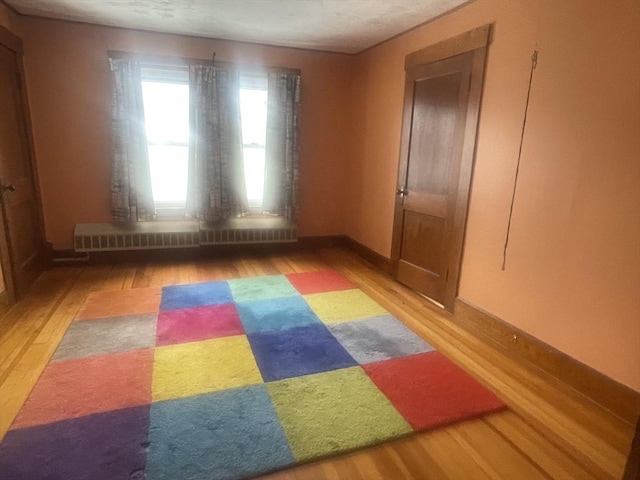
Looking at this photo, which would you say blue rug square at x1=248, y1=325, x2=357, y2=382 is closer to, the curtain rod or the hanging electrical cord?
the hanging electrical cord

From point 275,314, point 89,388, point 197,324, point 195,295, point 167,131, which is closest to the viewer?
point 89,388

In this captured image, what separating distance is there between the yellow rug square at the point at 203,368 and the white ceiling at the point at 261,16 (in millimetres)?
2708

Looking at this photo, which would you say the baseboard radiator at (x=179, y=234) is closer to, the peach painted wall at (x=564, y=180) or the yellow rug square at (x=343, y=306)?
the yellow rug square at (x=343, y=306)

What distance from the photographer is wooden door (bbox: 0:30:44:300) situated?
3.15 metres

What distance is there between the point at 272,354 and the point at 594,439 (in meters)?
1.82

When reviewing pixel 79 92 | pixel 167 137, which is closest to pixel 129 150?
pixel 167 137

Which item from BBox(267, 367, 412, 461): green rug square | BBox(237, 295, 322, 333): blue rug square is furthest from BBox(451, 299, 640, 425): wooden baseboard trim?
BBox(237, 295, 322, 333): blue rug square

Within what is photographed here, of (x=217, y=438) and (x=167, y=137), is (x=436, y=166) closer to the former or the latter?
(x=217, y=438)

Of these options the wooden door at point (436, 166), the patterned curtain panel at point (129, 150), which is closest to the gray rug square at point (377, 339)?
the wooden door at point (436, 166)

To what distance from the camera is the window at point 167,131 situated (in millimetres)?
4188

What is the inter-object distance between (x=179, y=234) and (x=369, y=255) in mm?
2266

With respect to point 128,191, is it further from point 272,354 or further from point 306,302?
point 272,354

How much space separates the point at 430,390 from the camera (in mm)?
2223

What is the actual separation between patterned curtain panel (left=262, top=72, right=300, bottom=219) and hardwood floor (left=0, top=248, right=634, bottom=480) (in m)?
1.87
